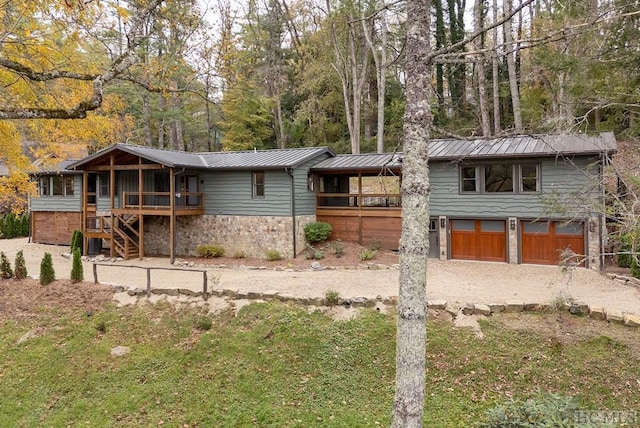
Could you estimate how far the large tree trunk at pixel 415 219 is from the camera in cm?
385

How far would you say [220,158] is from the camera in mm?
18500

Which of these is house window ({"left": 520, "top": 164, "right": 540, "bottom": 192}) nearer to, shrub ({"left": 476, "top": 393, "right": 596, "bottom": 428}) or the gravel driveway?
the gravel driveway

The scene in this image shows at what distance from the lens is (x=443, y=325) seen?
26.8 ft

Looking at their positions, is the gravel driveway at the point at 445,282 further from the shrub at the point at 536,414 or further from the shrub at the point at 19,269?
the shrub at the point at 536,414

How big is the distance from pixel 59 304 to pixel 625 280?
1502cm

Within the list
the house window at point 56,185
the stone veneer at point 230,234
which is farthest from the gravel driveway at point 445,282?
the house window at point 56,185

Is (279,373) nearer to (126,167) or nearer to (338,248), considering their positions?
(338,248)

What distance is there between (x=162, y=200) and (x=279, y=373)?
41.6 ft

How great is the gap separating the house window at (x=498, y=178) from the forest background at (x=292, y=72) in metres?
1.34

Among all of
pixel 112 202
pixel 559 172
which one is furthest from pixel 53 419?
pixel 559 172

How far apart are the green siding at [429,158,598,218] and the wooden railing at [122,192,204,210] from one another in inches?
384

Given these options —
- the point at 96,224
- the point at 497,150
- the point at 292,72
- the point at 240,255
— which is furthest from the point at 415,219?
the point at 292,72

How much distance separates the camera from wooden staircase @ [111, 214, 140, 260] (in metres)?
17.1

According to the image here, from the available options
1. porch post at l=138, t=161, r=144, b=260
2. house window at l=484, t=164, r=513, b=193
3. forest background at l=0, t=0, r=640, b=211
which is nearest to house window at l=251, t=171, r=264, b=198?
forest background at l=0, t=0, r=640, b=211
